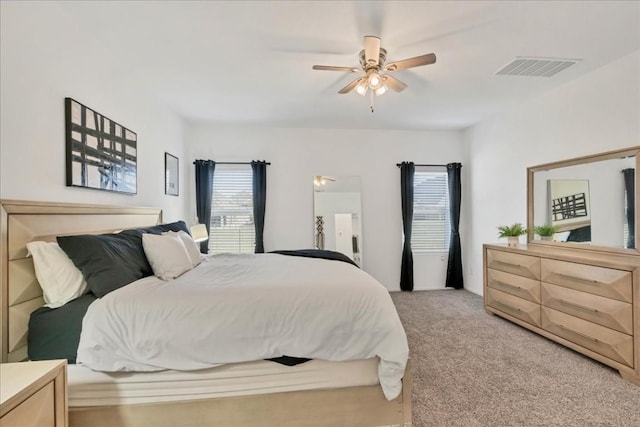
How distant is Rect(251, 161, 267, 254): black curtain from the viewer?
4.49 m

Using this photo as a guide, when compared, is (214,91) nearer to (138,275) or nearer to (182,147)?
(182,147)

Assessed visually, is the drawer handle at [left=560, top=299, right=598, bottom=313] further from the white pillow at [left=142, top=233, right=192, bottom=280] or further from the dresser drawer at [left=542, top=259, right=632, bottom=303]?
the white pillow at [left=142, top=233, right=192, bottom=280]

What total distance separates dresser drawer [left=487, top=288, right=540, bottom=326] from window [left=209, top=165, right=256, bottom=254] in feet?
10.7

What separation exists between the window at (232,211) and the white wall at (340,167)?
229mm

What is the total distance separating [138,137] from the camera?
3006 millimetres

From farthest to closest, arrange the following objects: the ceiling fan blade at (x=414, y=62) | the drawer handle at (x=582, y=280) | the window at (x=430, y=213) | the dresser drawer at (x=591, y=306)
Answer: the window at (x=430, y=213), the drawer handle at (x=582, y=280), the dresser drawer at (x=591, y=306), the ceiling fan blade at (x=414, y=62)

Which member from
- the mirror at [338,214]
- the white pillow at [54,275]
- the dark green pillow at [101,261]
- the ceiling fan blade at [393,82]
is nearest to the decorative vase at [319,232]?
the mirror at [338,214]

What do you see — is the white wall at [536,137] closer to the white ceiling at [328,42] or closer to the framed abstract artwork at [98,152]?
the white ceiling at [328,42]

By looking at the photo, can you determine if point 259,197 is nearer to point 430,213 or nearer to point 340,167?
point 340,167

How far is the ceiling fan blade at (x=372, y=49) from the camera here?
2.08 metres

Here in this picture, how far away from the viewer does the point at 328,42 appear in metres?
2.35

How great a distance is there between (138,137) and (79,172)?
1033mm

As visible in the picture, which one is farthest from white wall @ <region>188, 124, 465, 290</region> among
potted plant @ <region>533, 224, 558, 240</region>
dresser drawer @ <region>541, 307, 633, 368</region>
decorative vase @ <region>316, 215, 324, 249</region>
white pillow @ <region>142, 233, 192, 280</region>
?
white pillow @ <region>142, 233, 192, 280</region>

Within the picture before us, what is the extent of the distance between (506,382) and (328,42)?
2878 millimetres
